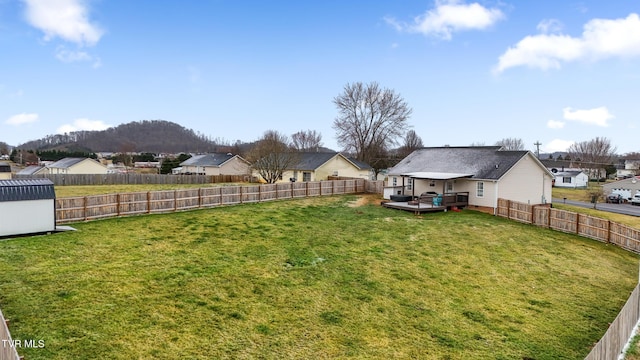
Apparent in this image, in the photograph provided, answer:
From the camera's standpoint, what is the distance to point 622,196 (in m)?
52.7

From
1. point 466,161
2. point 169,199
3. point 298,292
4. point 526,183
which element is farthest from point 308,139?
point 298,292

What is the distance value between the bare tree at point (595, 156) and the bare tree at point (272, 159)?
70477mm

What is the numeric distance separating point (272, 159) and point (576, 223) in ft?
101

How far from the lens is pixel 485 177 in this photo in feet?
92.4

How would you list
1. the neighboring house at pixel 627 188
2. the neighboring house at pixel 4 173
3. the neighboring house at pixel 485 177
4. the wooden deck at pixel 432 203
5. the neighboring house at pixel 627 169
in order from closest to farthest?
the wooden deck at pixel 432 203 → the neighboring house at pixel 485 177 → the neighboring house at pixel 4 173 → the neighboring house at pixel 627 188 → the neighboring house at pixel 627 169

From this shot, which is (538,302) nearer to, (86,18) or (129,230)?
(129,230)

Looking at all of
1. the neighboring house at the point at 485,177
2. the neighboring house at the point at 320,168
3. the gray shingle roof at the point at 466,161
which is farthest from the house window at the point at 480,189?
the neighboring house at the point at 320,168

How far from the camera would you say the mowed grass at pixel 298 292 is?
913 cm

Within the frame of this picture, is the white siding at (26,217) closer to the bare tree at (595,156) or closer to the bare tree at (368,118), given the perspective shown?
the bare tree at (368,118)

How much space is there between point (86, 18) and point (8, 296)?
52.2ft

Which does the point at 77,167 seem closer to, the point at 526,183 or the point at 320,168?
the point at 320,168

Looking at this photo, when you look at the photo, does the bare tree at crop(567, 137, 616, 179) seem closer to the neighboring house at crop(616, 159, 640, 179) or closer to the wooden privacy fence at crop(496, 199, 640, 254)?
the neighboring house at crop(616, 159, 640, 179)

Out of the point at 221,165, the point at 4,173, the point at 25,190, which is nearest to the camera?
the point at 25,190

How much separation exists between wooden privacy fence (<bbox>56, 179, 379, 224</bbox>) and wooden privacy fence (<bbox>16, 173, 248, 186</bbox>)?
941 inches
